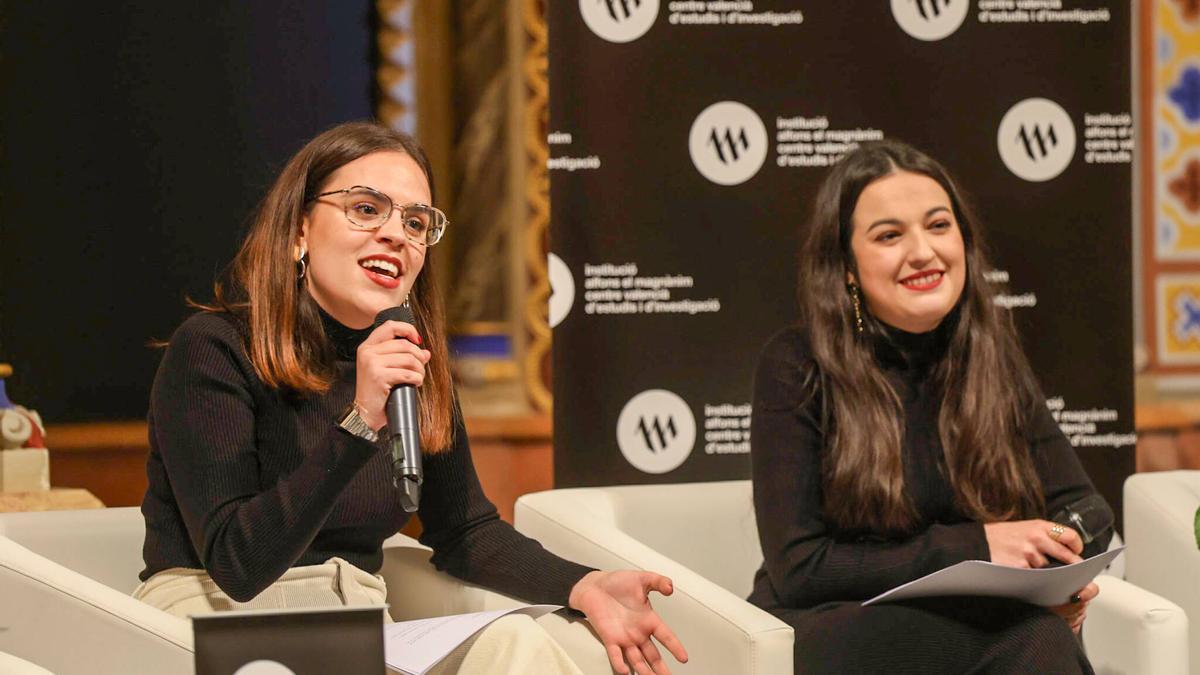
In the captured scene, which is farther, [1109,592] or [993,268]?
[993,268]

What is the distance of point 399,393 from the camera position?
162 cm

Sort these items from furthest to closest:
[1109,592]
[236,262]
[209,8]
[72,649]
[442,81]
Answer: [442,81], [209,8], [1109,592], [236,262], [72,649]

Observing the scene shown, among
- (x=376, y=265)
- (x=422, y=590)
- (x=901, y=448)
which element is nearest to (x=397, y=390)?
(x=376, y=265)

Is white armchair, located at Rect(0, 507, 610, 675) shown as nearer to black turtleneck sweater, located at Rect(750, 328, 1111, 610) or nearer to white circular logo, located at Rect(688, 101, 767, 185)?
black turtleneck sweater, located at Rect(750, 328, 1111, 610)

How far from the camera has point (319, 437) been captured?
2.02 metres

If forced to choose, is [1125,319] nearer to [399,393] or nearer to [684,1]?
[684,1]

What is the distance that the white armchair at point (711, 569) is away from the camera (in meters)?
2.10

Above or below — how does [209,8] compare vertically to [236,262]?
above

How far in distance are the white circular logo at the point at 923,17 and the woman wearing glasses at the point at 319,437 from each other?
4.87ft

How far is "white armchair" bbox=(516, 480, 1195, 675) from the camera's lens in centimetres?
210

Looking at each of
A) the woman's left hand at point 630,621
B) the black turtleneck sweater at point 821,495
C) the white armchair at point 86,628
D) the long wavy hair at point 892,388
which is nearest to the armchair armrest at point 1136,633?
the black turtleneck sweater at point 821,495

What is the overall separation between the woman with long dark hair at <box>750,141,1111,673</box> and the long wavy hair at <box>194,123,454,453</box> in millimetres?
651

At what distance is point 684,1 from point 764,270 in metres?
0.65

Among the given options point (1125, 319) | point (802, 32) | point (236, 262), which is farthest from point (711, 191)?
point (236, 262)
